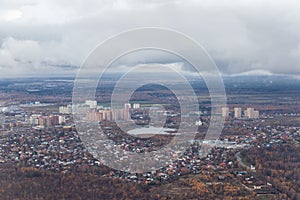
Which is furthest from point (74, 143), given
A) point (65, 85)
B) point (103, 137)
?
point (65, 85)

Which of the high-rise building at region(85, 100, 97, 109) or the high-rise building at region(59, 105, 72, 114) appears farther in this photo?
the high-rise building at region(59, 105, 72, 114)

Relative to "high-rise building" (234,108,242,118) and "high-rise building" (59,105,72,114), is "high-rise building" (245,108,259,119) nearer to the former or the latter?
"high-rise building" (234,108,242,118)

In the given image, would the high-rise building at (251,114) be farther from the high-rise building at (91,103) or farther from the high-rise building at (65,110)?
the high-rise building at (65,110)

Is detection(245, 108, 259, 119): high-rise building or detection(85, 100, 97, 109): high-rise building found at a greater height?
detection(85, 100, 97, 109): high-rise building

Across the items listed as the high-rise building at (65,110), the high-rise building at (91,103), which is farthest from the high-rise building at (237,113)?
the high-rise building at (65,110)

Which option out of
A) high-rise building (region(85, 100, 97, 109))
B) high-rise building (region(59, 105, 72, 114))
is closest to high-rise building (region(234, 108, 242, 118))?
high-rise building (region(85, 100, 97, 109))

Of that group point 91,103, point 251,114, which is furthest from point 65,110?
point 251,114

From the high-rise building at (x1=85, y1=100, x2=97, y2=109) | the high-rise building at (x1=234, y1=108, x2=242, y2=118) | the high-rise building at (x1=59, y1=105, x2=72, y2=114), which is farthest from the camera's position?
the high-rise building at (x1=59, y1=105, x2=72, y2=114)

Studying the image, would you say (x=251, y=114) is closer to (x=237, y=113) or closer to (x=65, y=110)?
(x=237, y=113)

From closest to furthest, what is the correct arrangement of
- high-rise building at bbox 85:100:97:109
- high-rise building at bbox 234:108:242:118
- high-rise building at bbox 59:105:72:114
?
high-rise building at bbox 85:100:97:109 → high-rise building at bbox 234:108:242:118 → high-rise building at bbox 59:105:72:114

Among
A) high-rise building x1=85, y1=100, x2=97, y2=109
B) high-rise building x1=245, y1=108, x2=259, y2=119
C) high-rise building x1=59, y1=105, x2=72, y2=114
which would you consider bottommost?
high-rise building x1=245, y1=108, x2=259, y2=119

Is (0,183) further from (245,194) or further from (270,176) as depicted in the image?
(270,176)
